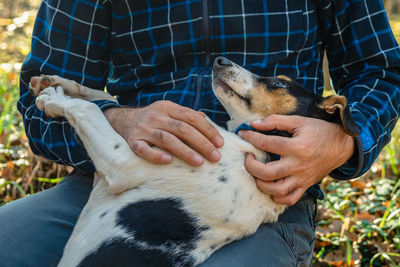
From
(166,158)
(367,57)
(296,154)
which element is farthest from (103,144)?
(367,57)

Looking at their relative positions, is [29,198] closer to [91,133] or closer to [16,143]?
[91,133]

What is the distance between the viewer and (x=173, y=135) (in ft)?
6.32

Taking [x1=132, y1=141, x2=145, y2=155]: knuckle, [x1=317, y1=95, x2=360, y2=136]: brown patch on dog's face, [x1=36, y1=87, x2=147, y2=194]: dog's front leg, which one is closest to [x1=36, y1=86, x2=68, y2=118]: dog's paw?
[x1=36, y1=87, x2=147, y2=194]: dog's front leg

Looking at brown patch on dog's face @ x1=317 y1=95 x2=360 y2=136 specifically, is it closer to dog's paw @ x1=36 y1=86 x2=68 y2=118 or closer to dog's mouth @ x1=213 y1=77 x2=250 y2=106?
dog's mouth @ x1=213 y1=77 x2=250 y2=106

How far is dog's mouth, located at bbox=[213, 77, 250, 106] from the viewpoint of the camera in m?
2.20

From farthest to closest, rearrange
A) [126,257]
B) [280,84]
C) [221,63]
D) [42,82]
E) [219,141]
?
[42,82] → [280,84] → [221,63] → [219,141] → [126,257]

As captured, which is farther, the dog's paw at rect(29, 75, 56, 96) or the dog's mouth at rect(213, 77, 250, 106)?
the dog's paw at rect(29, 75, 56, 96)

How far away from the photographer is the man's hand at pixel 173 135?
1.90 meters

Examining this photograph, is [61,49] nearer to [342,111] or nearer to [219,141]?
[219,141]

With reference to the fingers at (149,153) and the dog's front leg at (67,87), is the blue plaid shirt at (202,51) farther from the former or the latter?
the fingers at (149,153)

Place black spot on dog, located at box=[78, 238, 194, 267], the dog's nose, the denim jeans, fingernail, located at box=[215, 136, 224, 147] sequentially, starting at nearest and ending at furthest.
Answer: black spot on dog, located at box=[78, 238, 194, 267] → the denim jeans → fingernail, located at box=[215, 136, 224, 147] → the dog's nose

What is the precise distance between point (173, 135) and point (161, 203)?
0.96 ft

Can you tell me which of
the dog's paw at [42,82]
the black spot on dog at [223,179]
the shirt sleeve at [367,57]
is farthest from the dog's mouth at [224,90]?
the dog's paw at [42,82]

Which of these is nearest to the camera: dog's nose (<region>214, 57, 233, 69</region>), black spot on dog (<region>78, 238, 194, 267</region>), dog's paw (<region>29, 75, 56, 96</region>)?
black spot on dog (<region>78, 238, 194, 267</region>)
